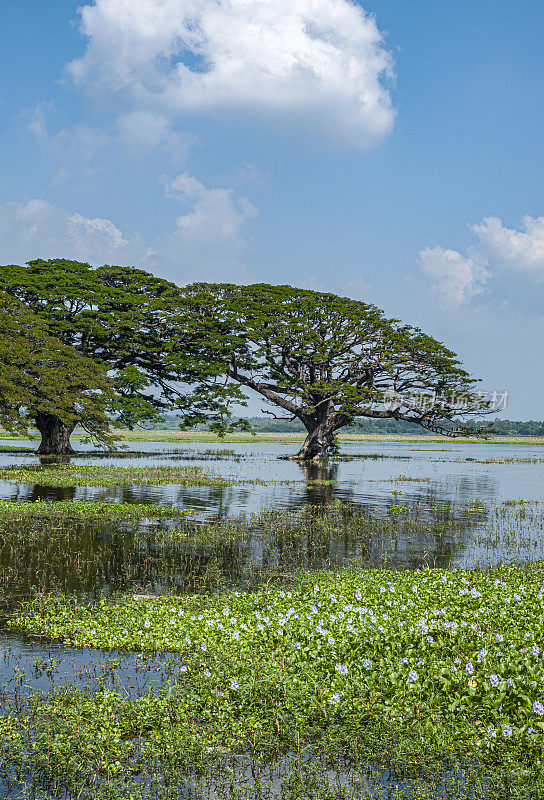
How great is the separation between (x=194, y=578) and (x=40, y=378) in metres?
21.9

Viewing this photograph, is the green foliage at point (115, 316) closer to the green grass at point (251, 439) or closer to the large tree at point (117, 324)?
the large tree at point (117, 324)

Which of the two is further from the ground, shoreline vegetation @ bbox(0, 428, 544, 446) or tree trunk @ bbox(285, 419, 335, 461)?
tree trunk @ bbox(285, 419, 335, 461)

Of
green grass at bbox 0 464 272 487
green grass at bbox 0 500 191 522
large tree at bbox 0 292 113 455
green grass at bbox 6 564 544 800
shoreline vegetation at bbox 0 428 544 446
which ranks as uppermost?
large tree at bbox 0 292 113 455

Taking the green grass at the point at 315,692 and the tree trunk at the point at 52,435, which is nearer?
the green grass at the point at 315,692

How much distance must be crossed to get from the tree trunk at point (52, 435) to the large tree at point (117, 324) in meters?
0.07

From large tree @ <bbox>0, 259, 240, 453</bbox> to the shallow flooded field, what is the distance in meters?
11.1

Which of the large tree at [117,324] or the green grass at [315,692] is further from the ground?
the large tree at [117,324]

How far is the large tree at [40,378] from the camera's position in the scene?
28.9m

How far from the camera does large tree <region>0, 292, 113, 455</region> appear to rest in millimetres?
28875

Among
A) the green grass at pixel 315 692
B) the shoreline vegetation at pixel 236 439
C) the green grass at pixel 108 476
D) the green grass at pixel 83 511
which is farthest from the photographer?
the shoreline vegetation at pixel 236 439

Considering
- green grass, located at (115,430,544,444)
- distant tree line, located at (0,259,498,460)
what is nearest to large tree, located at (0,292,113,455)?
distant tree line, located at (0,259,498,460)

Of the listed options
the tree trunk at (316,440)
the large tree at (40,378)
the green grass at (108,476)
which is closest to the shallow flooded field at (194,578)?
the green grass at (108,476)

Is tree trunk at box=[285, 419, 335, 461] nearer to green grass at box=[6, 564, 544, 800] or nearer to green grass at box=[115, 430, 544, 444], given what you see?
green grass at box=[6, 564, 544, 800]

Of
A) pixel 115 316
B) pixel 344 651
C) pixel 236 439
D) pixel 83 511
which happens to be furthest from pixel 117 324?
pixel 236 439
